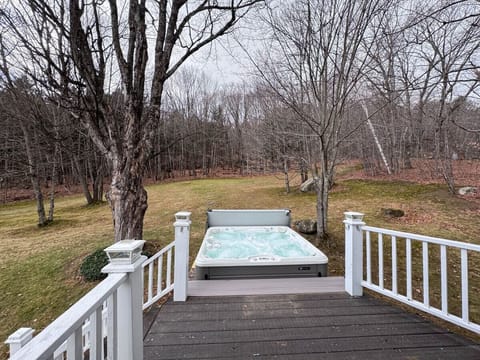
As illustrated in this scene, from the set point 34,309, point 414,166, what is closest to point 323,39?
point 34,309

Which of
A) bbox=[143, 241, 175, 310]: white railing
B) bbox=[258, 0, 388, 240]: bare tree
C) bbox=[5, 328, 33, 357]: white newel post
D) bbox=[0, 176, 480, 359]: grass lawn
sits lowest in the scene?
bbox=[0, 176, 480, 359]: grass lawn

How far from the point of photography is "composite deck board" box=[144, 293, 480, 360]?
5.90 ft

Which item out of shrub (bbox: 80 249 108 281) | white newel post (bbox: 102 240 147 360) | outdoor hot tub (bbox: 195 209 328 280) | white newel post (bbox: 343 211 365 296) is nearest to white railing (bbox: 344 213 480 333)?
white newel post (bbox: 343 211 365 296)

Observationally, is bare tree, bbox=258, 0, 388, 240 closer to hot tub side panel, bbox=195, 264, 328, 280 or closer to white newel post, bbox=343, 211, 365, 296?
hot tub side panel, bbox=195, 264, 328, 280

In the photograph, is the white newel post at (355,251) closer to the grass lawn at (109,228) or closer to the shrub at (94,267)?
the grass lawn at (109,228)

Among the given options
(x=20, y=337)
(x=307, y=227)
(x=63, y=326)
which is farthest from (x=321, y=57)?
(x=20, y=337)

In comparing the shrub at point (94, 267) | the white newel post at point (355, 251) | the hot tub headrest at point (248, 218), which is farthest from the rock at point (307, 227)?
the shrub at point (94, 267)

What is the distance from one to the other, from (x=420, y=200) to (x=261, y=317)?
8.29 meters

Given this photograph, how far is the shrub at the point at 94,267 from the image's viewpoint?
156 inches

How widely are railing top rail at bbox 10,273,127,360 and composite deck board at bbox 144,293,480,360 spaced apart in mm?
1036

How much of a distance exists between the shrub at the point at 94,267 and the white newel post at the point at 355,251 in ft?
12.2

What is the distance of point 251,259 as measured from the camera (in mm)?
3281

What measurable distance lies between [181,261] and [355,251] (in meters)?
1.90

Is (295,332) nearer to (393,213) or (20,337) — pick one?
(20,337)
